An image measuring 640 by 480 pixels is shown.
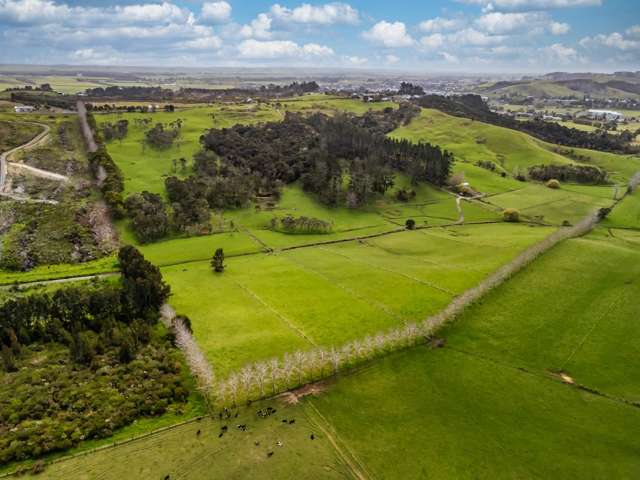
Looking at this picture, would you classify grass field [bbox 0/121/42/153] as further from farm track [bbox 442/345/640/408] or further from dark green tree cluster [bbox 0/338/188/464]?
farm track [bbox 442/345/640/408]

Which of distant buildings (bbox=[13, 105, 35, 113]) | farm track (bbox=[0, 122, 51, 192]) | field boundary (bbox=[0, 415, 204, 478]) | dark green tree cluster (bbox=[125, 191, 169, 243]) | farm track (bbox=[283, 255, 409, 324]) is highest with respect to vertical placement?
distant buildings (bbox=[13, 105, 35, 113])

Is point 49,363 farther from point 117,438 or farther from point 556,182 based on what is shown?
point 556,182

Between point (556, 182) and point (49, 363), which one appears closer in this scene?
point (49, 363)

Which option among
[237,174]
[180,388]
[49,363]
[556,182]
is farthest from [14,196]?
[556,182]

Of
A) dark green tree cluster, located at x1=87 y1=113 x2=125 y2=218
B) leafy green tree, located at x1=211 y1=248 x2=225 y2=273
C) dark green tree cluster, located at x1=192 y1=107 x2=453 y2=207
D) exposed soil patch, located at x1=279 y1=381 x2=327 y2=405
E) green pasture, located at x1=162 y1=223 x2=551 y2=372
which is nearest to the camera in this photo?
exposed soil patch, located at x1=279 y1=381 x2=327 y2=405

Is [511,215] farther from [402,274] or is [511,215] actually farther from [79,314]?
[79,314]

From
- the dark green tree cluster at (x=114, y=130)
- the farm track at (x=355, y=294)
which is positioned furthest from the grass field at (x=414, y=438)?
the dark green tree cluster at (x=114, y=130)

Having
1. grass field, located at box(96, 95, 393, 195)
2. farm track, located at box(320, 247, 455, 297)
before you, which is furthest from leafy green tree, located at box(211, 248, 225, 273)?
grass field, located at box(96, 95, 393, 195)

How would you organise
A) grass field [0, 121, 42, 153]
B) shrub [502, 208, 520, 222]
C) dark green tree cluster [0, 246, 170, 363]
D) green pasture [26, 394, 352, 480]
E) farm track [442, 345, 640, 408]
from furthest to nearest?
grass field [0, 121, 42, 153] → shrub [502, 208, 520, 222] → dark green tree cluster [0, 246, 170, 363] → farm track [442, 345, 640, 408] → green pasture [26, 394, 352, 480]
